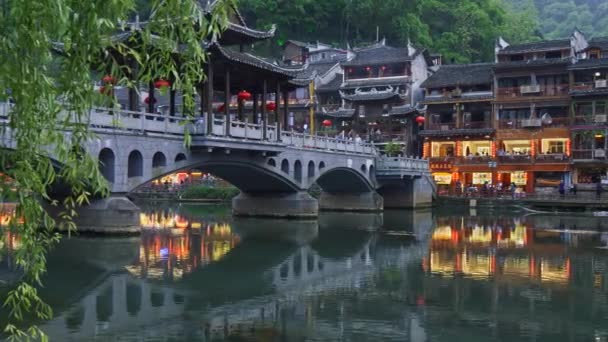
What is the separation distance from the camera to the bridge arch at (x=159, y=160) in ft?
120

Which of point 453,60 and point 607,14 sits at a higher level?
point 607,14

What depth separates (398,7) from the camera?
10156 cm

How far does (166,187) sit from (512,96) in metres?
38.1

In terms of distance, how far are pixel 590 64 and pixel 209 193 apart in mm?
39614

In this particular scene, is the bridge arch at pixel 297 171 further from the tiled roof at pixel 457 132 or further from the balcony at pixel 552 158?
the balcony at pixel 552 158

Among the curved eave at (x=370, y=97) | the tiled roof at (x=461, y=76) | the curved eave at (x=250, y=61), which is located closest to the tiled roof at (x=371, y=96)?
the curved eave at (x=370, y=97)

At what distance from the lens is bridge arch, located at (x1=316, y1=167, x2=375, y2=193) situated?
57441 mm

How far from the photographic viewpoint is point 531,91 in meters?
70.3

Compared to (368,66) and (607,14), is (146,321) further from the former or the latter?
(607,14)

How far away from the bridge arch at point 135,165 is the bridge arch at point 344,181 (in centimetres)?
2138

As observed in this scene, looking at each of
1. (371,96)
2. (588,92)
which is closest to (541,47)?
(588,92)

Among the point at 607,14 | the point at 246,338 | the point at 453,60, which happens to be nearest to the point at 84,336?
the point at 246,338

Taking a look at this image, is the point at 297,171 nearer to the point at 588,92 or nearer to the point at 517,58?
the point at 588,92

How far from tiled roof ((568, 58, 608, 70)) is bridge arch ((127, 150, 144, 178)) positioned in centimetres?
4742
